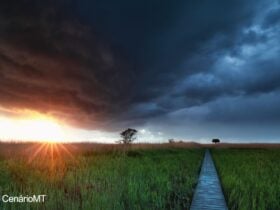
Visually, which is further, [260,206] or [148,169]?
[148,169]

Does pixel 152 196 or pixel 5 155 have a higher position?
pixel 5 155

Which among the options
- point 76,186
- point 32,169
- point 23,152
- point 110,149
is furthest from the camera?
point 110,149

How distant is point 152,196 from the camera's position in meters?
10.1

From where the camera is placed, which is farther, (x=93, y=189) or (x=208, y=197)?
(x=93, y=189)

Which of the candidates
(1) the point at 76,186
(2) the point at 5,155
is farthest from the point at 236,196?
(2) the point at 5,155

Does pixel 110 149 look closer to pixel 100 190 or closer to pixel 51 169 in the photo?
pixel 51 169

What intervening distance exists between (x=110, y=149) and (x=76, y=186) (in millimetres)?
15471

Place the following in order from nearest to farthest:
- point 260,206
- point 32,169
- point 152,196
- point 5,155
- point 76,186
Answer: point 260,206, point 152,196, point 76,186, point 32,169, point 5,155

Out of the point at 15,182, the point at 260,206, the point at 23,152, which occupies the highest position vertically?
the point at 23,152

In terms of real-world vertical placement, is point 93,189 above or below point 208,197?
above

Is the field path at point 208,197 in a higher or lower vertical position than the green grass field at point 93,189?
lower

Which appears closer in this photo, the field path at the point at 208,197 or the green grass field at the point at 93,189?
the green grass field at the point at 93,189

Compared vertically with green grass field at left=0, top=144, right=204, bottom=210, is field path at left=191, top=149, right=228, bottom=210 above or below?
below

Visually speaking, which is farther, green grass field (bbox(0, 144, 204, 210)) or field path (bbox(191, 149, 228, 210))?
field path (bbox(191, 149, 228, 210))
